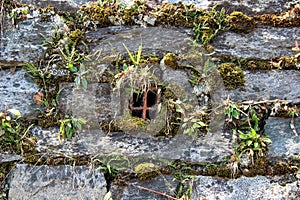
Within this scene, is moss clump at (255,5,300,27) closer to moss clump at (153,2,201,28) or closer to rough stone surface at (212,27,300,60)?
rough stone surface at (212,27,300,60)

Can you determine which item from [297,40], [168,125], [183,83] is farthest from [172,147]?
[297,40]

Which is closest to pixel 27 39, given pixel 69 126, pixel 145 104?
pixel 69 126

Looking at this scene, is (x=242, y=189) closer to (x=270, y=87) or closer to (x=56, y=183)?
(x=270, y=87)

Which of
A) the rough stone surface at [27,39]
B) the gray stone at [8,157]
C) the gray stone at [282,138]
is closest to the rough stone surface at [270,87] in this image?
the gray stone at [282,138]

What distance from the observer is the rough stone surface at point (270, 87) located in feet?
9.25

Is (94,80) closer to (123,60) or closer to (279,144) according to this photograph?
(123,60)

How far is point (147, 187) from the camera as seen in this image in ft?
8.77

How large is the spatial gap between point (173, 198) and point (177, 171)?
156 millimetres

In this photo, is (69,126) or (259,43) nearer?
(69,126)

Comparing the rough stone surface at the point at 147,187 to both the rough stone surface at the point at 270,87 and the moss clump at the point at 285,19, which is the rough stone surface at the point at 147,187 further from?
the moss clump at the point at 285,19

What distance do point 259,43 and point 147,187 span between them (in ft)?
3.65

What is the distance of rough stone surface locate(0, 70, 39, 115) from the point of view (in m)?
2.78

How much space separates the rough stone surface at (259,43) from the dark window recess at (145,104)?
47 centimetres

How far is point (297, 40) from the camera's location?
9.48ft
